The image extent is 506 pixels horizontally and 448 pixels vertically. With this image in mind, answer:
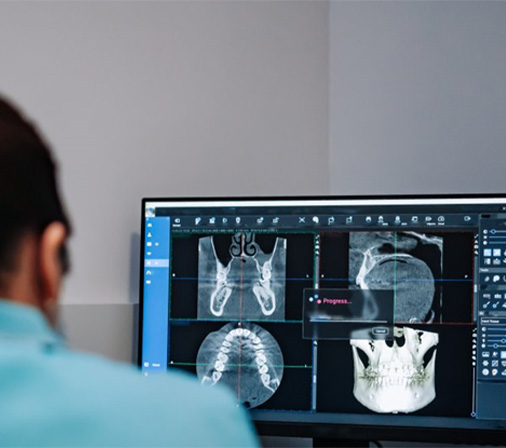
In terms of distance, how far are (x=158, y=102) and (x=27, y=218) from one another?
1.34 meters

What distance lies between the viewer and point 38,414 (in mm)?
561

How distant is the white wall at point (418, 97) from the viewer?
1958mm

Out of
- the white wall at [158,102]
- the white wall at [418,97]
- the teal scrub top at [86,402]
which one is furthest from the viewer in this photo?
the white wall at [418,97]

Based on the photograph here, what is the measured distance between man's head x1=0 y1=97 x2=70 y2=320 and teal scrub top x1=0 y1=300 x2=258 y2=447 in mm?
22

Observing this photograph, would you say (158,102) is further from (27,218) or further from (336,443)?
(27,218)

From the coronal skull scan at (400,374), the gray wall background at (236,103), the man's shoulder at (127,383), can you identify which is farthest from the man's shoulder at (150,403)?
the gray wall background at (236,103)

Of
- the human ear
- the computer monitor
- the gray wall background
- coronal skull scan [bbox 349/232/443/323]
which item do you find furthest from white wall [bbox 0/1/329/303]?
the human ear

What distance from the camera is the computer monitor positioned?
5.44 feet

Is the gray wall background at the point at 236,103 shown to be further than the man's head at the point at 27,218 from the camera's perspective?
Yes

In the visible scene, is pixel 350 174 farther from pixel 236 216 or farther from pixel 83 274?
pixel 83 274

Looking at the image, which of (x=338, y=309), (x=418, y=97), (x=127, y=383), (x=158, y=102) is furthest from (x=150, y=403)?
(x=418, y=97)

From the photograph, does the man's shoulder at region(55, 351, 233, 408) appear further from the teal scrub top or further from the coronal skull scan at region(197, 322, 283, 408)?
the coronal skull scan at region(197, 322, 283, 408)

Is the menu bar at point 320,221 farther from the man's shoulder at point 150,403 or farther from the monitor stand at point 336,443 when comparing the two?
the man's shoulder at point 150,403

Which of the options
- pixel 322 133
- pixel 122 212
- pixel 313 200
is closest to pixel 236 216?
pixel 313 200
